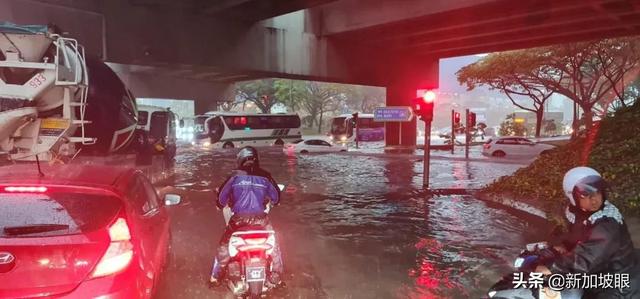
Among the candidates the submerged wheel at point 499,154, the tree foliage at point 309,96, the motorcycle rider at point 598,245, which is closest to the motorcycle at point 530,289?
the motorcycle rider at point 598,245

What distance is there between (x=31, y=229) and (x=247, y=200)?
1.91 metres

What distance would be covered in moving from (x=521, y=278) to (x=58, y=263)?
277cm

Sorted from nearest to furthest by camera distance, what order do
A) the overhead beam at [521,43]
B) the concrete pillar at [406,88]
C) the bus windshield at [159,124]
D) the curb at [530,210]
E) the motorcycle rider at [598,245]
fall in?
1. the motorcycle rider at [598,245]
2. the curb at [530,210]
3. the bus windshield at [159,124]
4. the overhead beam at [521,43]
5. the concrete pillar at [406,88]

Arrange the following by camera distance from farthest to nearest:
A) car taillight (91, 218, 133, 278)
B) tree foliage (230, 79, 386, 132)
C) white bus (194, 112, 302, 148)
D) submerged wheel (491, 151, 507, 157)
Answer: tree foliage (230, 79, 386, 132) → white bus (194, 112, 302, 148) → submerged wheel (491, 151, 507, 157) → car taillight (91, 218, 133, 278)

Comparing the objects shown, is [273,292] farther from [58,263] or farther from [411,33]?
[411,33]

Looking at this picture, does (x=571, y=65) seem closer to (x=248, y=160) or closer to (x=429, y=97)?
(x=429, y=97)

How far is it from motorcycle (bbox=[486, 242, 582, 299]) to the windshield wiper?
271cm

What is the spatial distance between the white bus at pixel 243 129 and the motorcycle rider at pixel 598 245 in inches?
1344

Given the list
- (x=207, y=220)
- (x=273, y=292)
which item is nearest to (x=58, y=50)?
(x=207, y=220)

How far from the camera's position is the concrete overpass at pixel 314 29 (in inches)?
619

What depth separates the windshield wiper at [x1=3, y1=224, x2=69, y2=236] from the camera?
3.17 m

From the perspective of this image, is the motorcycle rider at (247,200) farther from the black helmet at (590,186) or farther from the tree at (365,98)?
the tree at (365,98)

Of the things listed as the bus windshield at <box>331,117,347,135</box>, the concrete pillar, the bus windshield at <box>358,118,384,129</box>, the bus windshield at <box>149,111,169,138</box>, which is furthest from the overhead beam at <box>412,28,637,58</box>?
the bus windshield at <box>331,117,347,135</box>

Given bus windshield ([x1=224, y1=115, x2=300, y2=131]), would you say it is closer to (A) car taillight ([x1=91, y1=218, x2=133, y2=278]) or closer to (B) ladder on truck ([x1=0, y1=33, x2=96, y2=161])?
(B) ladder on truck ([x1=0, y1=33, x2=96, y2=161])
